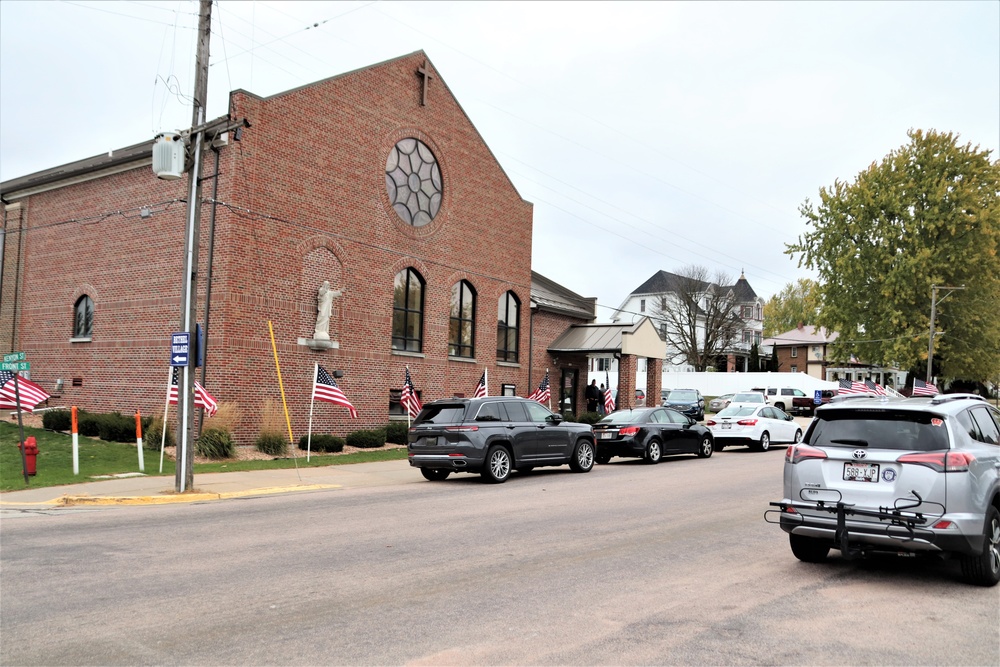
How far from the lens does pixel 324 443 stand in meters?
22.0

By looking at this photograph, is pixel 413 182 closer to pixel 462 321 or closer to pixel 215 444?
pixel 462 321

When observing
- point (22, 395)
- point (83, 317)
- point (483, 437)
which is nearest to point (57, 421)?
point (83, 317)

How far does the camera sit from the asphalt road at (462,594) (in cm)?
550

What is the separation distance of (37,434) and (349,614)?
787 inches

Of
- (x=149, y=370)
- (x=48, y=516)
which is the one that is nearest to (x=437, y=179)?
(x=149, y=370)

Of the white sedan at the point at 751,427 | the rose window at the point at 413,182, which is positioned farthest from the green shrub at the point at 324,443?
the white sedan at the point at 751,427

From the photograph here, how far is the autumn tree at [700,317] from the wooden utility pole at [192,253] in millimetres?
65884

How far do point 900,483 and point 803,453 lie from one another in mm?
922

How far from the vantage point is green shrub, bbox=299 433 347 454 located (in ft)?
72.3

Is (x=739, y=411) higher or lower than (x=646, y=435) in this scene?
higher

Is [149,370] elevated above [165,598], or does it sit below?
above

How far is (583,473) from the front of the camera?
18672mm

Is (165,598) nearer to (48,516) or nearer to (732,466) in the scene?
(48,516)

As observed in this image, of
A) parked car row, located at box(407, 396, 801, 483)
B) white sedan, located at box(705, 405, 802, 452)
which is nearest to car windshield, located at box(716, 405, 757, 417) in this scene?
white sedan, located at box(705, 405, 802, 452)
